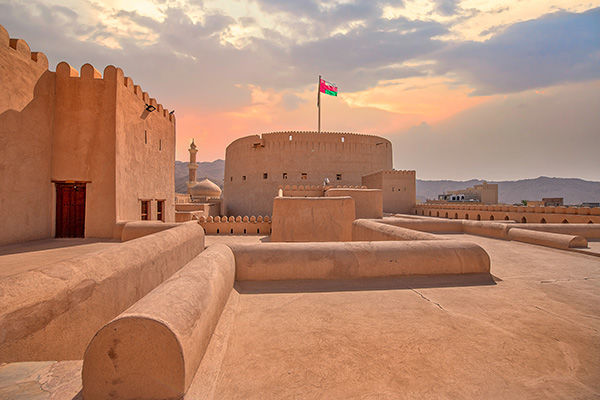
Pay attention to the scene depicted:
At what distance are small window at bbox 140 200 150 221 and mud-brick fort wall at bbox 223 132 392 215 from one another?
1626 centimetres

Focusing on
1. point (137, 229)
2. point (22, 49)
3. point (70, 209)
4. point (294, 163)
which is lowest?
point (137, 229)

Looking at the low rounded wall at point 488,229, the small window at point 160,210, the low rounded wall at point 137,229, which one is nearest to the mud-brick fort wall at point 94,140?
the low rounded wall at point 137,229

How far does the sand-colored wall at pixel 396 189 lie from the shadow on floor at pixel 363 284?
64.7ft

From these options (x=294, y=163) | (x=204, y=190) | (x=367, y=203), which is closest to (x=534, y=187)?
(x=294, y=163)

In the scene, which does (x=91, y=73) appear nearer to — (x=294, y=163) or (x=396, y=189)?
(x=294, y=163)

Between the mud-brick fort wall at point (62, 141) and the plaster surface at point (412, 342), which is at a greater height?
the mud-brick fort wall at point (62, 141)

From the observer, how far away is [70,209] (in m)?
8.17

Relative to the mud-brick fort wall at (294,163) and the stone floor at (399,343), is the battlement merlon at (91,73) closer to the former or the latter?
the stone floor at (399,343)

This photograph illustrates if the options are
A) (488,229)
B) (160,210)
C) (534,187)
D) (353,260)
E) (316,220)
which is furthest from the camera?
(534,187)

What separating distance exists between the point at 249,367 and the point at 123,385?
0.74 meters

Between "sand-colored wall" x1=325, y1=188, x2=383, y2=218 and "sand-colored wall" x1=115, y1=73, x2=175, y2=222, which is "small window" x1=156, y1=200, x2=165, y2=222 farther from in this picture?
"sand-colored wall" x1=325, y1=188, x2=383, y2=218

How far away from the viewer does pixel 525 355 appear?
2104 millimetres

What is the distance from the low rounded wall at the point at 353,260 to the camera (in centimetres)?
381

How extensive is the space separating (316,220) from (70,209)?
7284mm
